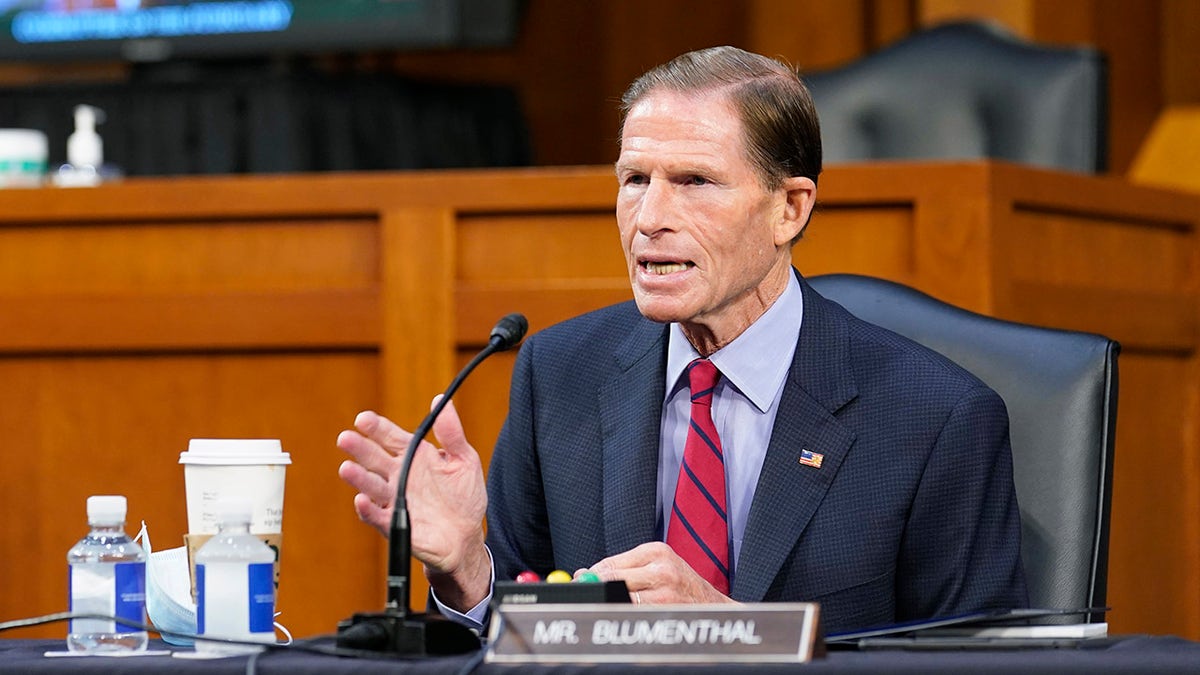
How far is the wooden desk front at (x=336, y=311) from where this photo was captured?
2.80m

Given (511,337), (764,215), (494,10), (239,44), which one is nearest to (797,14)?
(494,10)

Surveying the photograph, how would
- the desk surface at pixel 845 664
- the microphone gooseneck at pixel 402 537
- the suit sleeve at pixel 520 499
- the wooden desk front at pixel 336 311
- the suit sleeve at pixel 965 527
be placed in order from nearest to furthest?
1. the desk surface at pixel 845 664
2. the microphone gooseneck at pixel 402 537
3. the suit sleeve at pixel 965 527
4. the suit sleeve at pixel 520 499
5. the wooden desk front at pixel 336 311

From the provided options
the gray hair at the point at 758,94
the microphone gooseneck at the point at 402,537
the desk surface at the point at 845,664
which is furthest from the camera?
Result: the gray hair at the point at 758,94

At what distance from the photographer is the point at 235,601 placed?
144 cm

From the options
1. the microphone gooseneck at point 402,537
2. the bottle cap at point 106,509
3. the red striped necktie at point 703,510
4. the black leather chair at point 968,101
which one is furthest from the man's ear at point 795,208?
the black leather chair at point 968,101

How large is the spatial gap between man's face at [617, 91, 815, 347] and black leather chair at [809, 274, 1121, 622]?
0.33 m

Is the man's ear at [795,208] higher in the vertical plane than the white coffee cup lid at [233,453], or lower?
higher

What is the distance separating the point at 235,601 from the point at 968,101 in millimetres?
2721

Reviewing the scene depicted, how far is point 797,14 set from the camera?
5.23m

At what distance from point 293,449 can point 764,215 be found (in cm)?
119

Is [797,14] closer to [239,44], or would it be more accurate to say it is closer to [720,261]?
[239,44]

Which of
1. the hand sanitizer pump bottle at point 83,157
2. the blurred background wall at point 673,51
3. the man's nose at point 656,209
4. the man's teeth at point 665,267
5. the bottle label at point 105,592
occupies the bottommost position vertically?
the bottle label at point 105,592

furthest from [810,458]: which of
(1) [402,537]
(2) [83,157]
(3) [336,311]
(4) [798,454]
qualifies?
(2) [83,157]

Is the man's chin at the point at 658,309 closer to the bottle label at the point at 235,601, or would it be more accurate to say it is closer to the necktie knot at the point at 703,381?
the necktie knot at the point at 703,381
